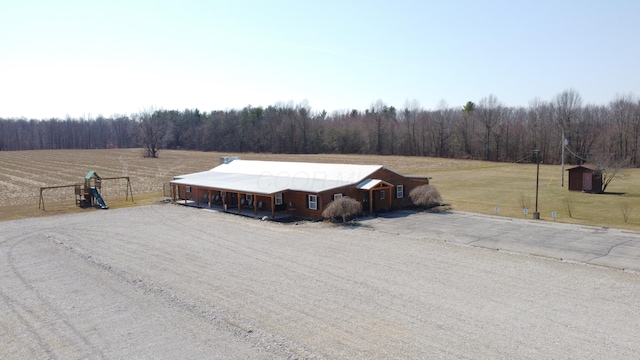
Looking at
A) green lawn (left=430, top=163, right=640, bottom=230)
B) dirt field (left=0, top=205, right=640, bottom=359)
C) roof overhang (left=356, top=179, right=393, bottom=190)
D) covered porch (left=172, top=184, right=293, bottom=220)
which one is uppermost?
roof overhang (left=356, top=179, right=393, bottom=190)

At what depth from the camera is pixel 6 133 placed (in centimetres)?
15738

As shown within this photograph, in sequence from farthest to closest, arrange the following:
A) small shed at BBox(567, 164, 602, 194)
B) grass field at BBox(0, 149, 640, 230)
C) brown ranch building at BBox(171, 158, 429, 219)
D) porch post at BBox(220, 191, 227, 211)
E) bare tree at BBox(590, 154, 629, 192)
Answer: small shed at BBox(567, 164, 602, 194), bare tree at BBox(590, 154, 629, 192), porch post at BBox(220, 191, 227, 211), grass field at BBox(0, 149, 640, 230), brown ranch building at BBox(171, 158, 429, 219)

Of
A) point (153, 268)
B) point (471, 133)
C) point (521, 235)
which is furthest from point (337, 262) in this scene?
point (471, 133)

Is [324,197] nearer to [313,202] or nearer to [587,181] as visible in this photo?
[313,202]

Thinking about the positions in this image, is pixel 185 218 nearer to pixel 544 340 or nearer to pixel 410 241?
pixel 410 241

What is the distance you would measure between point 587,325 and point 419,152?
93.1 metres

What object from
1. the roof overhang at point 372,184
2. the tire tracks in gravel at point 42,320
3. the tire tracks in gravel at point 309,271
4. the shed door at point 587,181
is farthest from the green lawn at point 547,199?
the tire tracks in gravel at point 42,320

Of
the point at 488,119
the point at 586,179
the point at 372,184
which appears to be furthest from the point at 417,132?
the point at 372,184

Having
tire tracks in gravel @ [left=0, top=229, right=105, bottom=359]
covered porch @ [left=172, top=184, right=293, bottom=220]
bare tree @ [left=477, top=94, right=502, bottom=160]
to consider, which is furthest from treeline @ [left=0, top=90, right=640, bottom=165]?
tire tracks in gravel @ [left=0, top=229, right=105, bottom=359]

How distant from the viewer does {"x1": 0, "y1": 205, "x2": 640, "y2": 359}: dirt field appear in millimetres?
11398

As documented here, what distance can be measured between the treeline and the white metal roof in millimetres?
43501

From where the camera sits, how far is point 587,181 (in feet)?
135

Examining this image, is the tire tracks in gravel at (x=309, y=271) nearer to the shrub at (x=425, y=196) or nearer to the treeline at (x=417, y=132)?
the shrub at (x=425, y=196)

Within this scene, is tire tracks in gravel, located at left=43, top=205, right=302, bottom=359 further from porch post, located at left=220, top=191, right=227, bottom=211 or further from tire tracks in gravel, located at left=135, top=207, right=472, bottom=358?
porch post, located at left=220, top=191, right=227, bottom=211
